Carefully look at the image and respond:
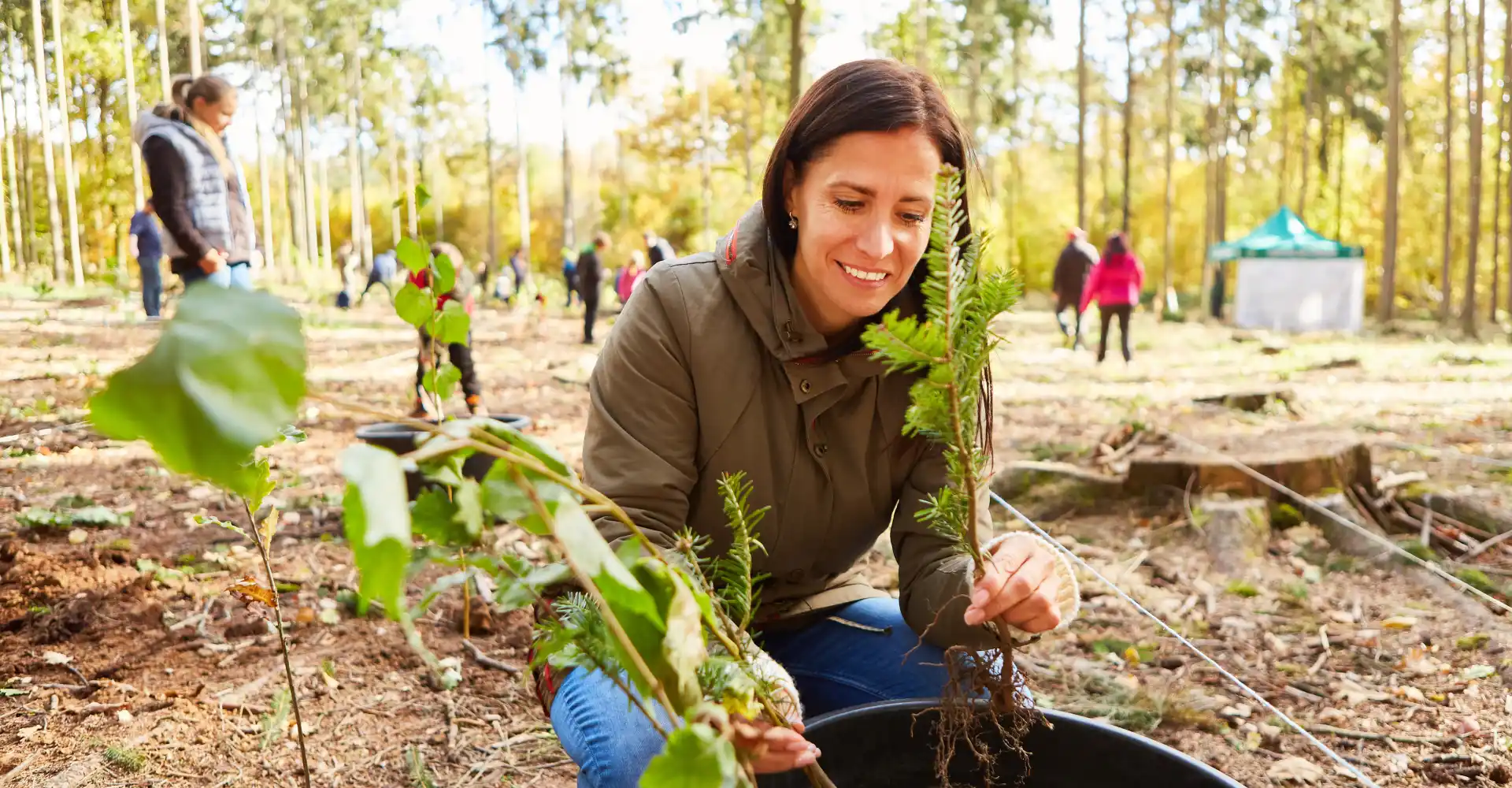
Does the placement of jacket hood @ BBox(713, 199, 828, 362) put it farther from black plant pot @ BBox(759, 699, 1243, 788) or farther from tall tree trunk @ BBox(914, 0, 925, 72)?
tall tree trunk @ BBox(914, 0, 925, 72)

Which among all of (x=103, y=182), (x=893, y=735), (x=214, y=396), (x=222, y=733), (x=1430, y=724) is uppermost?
(x=103, y=182)

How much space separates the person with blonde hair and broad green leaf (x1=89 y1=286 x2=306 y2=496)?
4.17 metres

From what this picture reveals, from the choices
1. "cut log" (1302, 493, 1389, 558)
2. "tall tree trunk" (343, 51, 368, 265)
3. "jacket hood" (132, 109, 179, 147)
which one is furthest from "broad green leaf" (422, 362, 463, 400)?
"tall tree trunk" (343, 51, 368, 265)

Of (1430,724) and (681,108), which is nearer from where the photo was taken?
(1430,724)

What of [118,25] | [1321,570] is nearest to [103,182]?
[118,25]

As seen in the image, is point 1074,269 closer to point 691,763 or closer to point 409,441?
point 409,441

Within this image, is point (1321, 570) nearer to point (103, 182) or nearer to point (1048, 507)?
point (1048, 507)

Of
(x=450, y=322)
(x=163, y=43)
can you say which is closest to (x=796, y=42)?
(x=450, y=322)

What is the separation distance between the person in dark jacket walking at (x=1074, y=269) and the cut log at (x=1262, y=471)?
24.5 feet

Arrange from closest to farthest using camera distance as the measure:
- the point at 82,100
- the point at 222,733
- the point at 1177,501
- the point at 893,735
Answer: the point at 893,735 → the point at 222,733 → the point at 1177,501 → the point at 82,100

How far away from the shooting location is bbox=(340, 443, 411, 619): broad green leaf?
0.35 meters

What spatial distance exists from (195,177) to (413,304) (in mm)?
2830

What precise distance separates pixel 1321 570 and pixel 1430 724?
125 centimetres

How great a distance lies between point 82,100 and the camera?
14.7 m
